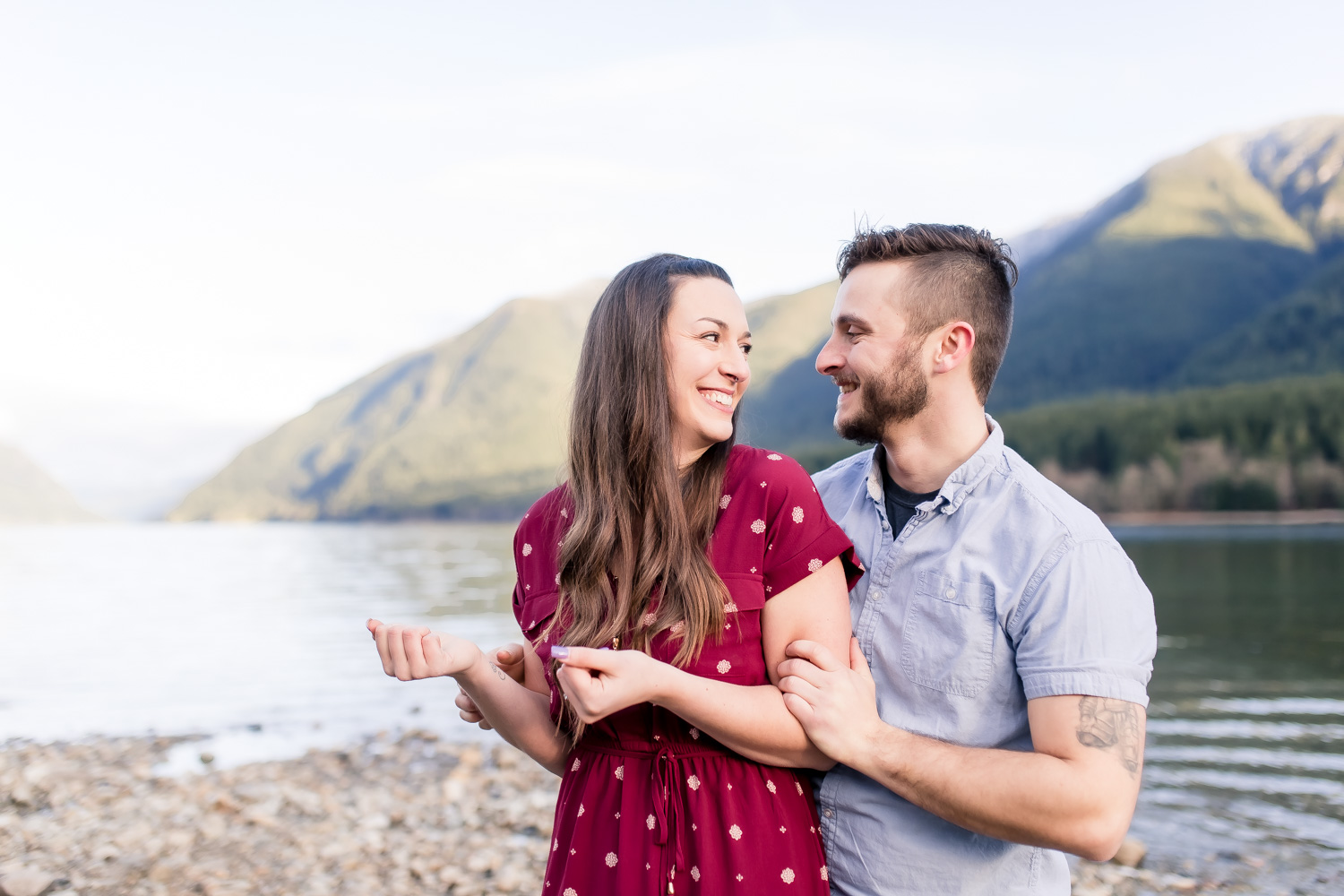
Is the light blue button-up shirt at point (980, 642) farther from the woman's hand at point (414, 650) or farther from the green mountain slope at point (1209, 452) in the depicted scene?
the green mountain slope at point (1209, 452)

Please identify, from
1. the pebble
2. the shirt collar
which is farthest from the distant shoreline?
the shirt collar

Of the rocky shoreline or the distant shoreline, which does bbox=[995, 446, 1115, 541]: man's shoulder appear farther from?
the distant shoreline

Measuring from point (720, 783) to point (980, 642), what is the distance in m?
0.87

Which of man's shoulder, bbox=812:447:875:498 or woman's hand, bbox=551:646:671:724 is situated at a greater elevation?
man's shoulder, bbox=812:447:875:498

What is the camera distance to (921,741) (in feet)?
9.35

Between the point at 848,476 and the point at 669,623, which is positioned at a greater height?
the point at 848,476

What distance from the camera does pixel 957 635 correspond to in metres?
2.95

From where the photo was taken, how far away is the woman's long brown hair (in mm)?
3010

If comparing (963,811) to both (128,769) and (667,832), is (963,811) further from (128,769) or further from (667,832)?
(128,769)

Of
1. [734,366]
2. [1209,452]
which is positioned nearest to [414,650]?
[734,366]

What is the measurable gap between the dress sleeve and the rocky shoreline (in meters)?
6.49

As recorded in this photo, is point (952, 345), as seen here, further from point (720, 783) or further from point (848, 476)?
point (720, 783)

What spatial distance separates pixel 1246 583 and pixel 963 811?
140 feet

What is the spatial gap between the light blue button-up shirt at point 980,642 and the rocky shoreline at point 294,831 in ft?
20.7
